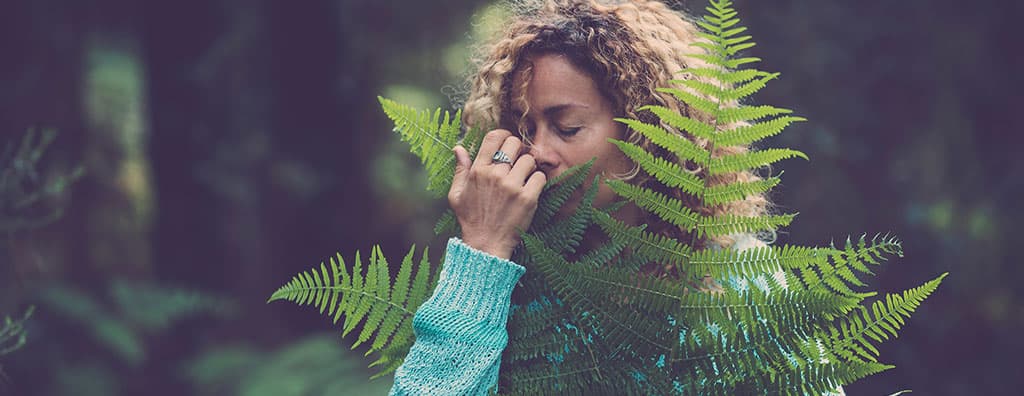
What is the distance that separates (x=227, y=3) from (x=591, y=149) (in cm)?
381

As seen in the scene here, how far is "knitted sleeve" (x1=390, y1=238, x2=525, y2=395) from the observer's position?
1296mm

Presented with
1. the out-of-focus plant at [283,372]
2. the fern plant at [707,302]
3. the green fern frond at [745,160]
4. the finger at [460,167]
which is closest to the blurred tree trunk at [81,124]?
the out-of-focus plant at [283,372]

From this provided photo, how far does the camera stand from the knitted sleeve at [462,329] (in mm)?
1296

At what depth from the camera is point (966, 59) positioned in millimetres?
4520

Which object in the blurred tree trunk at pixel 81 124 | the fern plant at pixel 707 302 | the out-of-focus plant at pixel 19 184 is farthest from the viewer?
the blurred tree trunk at pixel 81 124

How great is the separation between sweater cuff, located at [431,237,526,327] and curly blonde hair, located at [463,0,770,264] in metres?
0.33

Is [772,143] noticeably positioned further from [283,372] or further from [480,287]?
[480,287]

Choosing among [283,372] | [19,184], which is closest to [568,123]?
[19,184]

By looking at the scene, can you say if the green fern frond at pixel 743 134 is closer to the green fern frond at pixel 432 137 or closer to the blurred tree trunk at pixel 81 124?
the green fern frond at pixel 432 137

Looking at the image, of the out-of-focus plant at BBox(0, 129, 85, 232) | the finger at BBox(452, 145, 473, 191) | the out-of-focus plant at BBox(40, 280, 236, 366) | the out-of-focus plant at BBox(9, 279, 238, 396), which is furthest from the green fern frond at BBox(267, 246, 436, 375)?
the out-of-focus plant at BBox(40, 280, 236, 366)

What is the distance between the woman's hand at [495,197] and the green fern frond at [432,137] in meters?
0.04

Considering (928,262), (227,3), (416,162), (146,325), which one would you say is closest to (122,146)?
(416,162)

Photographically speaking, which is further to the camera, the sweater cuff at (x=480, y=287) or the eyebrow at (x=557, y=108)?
the eyebrow at (x=557, y=108)

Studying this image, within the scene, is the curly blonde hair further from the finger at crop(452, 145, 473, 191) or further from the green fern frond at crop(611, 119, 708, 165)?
the green fern frond at crop(611, 119, 708, 165)
